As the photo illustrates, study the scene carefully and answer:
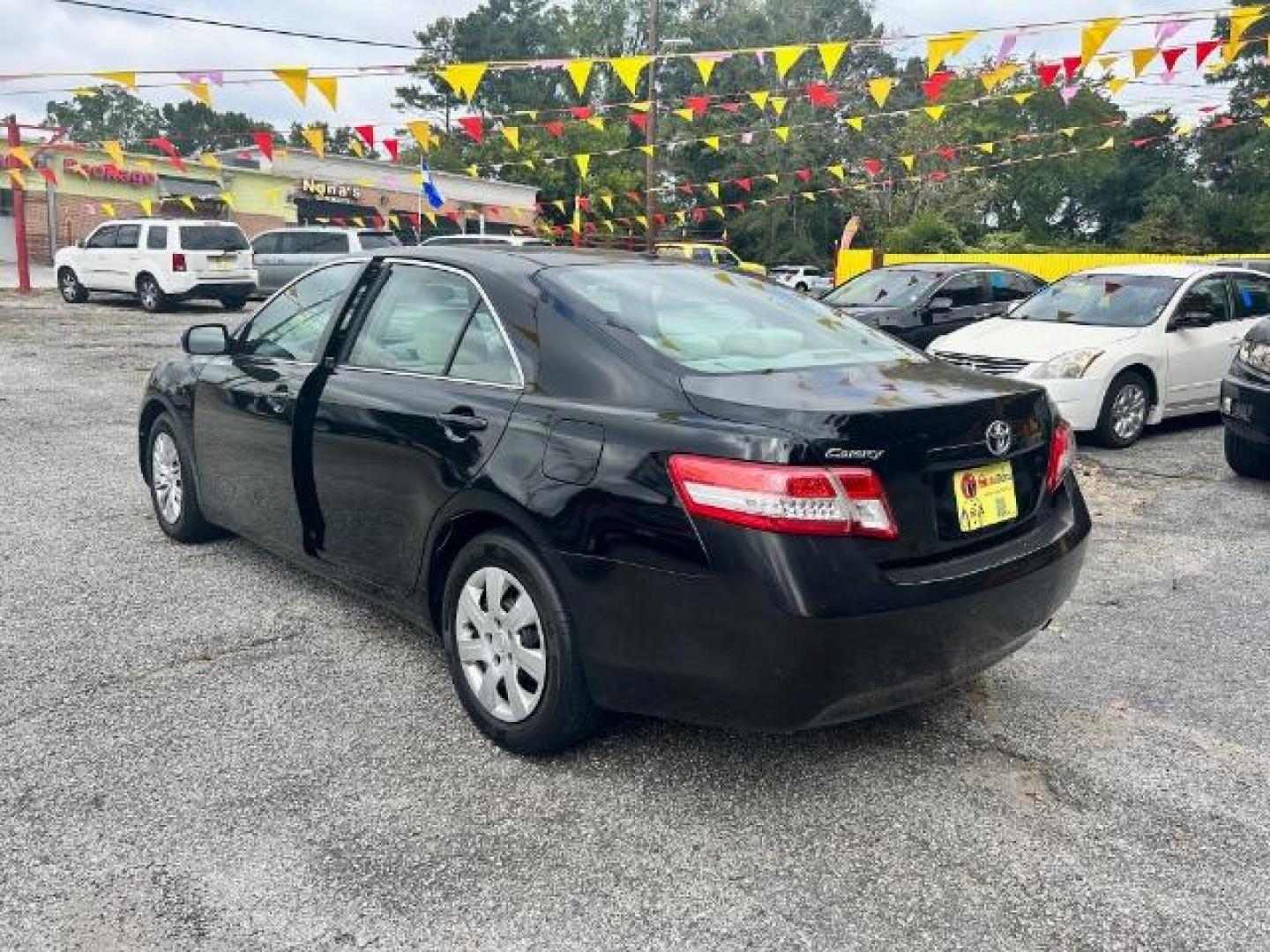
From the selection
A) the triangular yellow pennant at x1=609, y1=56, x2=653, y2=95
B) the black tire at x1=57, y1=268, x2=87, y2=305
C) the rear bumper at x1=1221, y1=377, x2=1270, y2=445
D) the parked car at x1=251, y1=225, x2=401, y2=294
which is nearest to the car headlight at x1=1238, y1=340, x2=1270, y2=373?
the rear bumper at x1=1221, y1=377, x2=1270, y2=445

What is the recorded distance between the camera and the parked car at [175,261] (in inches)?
763

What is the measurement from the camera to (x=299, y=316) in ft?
14.6

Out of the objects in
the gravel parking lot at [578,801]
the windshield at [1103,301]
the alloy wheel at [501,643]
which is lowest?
the gravel parking lot at [578,801]

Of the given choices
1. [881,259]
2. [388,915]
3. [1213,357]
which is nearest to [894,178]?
[881,259]

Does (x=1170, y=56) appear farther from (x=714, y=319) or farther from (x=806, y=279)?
(x=806, y=279)

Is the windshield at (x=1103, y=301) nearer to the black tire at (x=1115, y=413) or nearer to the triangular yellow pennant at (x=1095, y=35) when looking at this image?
the black tire at (x=1115, y=413)

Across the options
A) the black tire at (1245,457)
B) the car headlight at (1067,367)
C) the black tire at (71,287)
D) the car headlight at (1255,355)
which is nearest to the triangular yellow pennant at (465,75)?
the car headlight at (1067,367)

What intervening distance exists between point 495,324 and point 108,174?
37.4 meters

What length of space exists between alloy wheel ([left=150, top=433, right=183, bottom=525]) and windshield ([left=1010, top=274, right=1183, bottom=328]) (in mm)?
6892

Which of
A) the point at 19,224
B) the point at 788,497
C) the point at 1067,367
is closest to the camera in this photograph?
the point at 788,497

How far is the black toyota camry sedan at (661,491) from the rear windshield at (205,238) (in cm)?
1693

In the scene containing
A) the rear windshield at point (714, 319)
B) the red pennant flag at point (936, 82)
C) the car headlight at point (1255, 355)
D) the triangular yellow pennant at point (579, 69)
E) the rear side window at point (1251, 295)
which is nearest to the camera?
the rear windshield at point (714, 319)

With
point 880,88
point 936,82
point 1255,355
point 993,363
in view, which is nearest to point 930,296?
point 993,363

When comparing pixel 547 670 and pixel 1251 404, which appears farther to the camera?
pixel 1251 404
